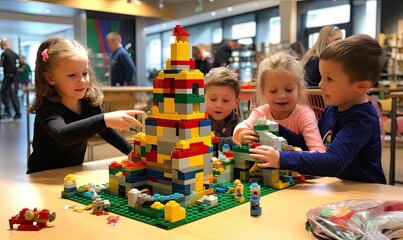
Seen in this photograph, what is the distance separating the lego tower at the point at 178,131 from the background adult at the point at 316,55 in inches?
93.3

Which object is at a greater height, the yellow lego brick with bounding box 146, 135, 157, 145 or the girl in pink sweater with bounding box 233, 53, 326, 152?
the girl in pink sweater with bounding box 233, 53, 326, 152

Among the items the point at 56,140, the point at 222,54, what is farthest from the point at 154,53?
the point at 56,140

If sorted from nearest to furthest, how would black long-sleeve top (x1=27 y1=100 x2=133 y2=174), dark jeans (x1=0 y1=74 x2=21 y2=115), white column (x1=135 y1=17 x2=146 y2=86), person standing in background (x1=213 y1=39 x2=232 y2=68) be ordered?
black long-sleeve top (x1=27 y1=100 x2=133 y2=174)
person standing in background (x1=213 y1=39 x2=232 y2=68)
dark jeans (x1=0 y1=74 x2=21 y2=115)
white column (x1=135 y1=17 x2=146 y2=86)

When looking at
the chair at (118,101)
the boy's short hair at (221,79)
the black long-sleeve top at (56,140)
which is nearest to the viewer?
the black long-sleeve top at (56,140)

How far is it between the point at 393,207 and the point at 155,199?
44 cm

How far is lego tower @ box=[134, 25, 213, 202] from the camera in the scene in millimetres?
801

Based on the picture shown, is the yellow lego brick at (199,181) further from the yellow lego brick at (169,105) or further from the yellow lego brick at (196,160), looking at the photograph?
the yellow lego brick at (169,105)

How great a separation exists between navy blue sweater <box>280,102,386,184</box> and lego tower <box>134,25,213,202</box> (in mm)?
259

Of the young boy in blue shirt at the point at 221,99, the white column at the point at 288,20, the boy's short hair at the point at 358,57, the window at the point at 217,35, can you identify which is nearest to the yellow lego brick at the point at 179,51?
the boy's short hair at the point at 358,57

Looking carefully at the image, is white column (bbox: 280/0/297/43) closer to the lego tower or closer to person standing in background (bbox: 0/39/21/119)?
person standing in background (bbox: 0/39/21/119)

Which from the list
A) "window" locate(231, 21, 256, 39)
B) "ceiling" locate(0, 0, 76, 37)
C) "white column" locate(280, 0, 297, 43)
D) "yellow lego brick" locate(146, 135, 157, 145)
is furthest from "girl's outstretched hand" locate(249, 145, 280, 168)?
"window" locate(231, 21, 256, 39)

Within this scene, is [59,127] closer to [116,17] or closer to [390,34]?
[390,34]

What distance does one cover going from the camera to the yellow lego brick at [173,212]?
695 mm

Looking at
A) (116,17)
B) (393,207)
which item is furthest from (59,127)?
(116,17)
